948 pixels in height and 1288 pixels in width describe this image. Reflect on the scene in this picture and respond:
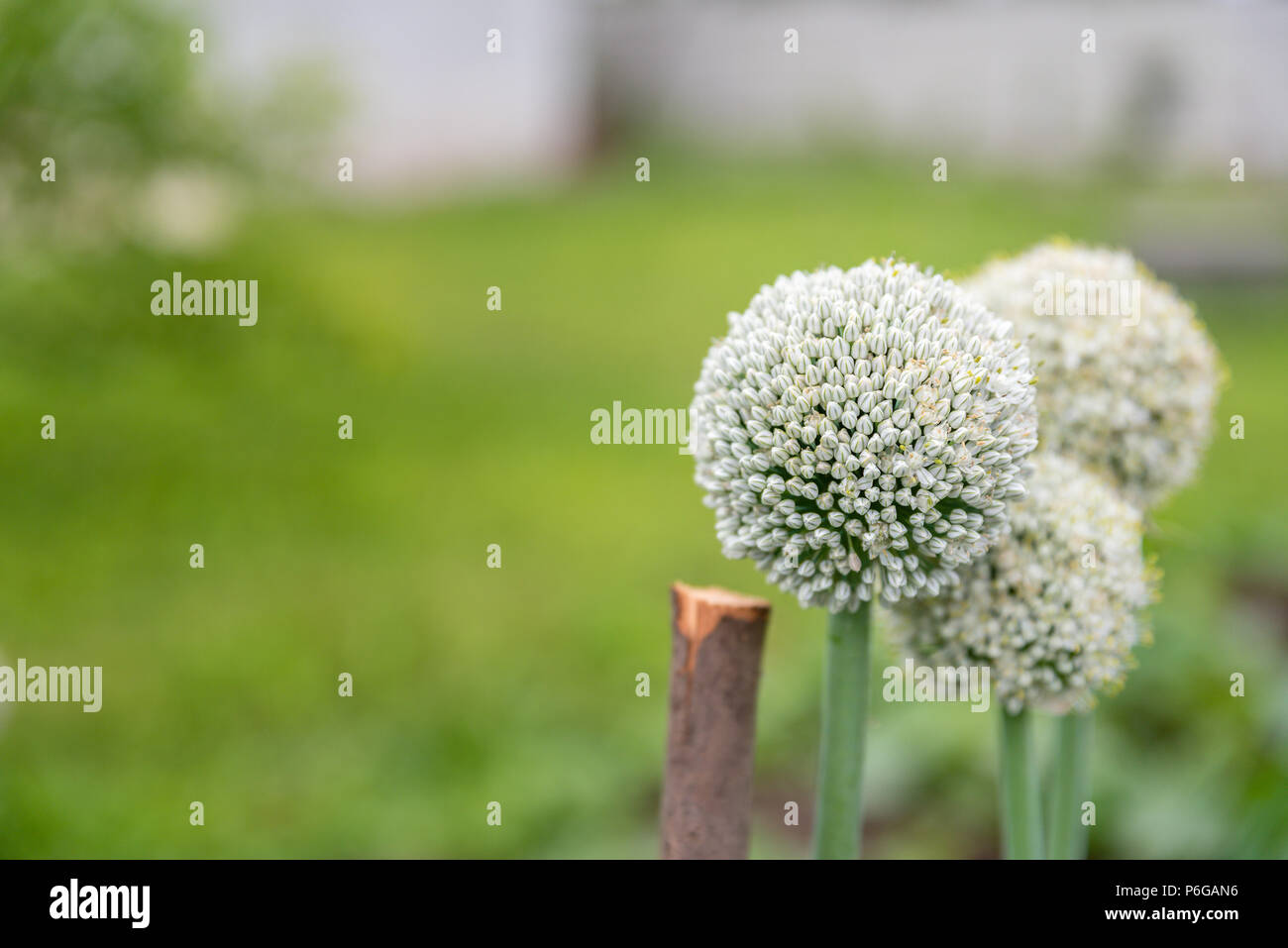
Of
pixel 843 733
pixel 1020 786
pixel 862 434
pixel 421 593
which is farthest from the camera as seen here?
pixel 421 593

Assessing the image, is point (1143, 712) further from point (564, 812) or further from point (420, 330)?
point (420, 330)

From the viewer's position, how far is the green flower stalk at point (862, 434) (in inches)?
44.9

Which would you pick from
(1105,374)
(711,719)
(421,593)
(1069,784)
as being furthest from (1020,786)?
(421,593)

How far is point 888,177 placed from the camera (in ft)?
34.4

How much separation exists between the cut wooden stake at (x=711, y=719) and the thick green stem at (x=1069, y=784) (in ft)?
1.35

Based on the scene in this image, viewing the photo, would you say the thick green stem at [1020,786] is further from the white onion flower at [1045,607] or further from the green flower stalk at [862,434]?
the green flower stalk at [862,434]

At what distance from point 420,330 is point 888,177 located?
5.01 metres

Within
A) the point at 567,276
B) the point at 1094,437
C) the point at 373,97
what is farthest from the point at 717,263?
the point at 1094,437

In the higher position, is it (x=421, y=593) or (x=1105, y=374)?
(x=1105, y=374)

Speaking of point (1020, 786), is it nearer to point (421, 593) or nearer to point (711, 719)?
point (711, 719)

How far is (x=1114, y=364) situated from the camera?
4.82 feet

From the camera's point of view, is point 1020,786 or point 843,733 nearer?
point 843,733

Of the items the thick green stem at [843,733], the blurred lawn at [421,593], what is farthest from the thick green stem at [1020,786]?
the blurred lawn at [421,593]

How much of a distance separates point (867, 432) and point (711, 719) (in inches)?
16.2
